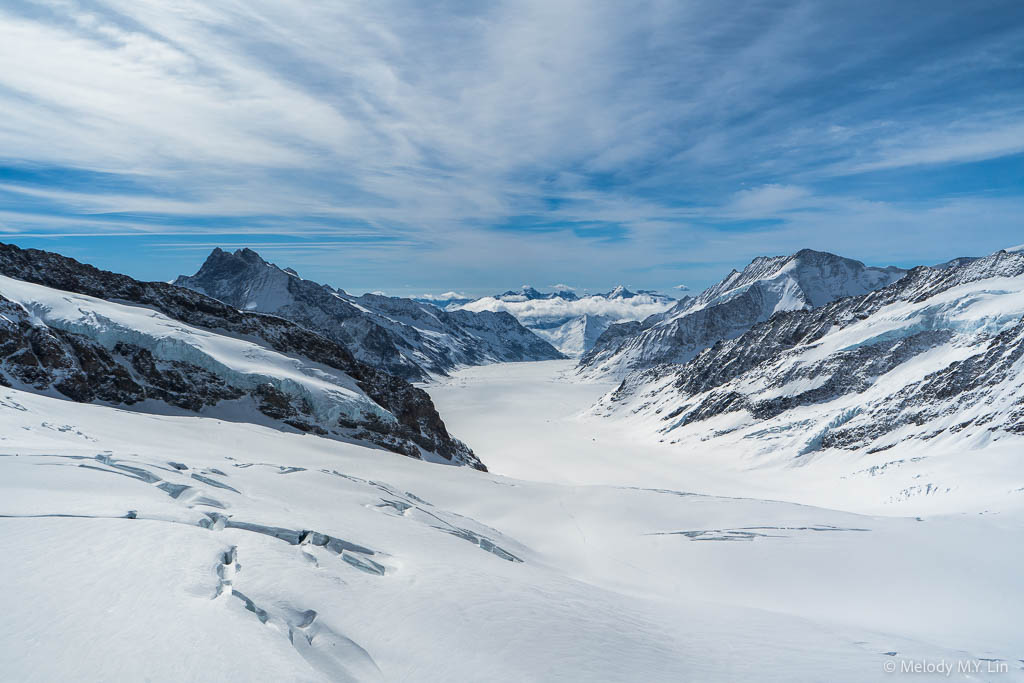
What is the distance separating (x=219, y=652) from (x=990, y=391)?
72.1 meters

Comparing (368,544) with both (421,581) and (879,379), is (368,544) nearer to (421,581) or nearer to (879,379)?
(421,581)

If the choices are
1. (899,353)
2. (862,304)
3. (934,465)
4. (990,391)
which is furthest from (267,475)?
(862,304)

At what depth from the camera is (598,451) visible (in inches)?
3265

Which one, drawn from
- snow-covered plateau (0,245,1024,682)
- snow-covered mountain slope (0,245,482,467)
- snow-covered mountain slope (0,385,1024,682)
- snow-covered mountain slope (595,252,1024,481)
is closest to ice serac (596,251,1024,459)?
snow-covered mountain slope (595,252,1024,481)

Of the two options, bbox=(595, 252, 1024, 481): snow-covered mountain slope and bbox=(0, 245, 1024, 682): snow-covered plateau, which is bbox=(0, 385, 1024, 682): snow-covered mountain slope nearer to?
bbox=(0, 245, 1024, 682): snow-covered plateau

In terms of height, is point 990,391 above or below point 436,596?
above

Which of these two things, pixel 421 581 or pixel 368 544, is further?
pixel 368 544

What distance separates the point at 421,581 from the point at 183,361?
3809 centimetres

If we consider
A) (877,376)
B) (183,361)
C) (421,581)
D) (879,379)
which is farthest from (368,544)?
(877,376)

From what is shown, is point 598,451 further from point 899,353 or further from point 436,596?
point 436,596

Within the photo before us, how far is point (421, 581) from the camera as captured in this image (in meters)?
9.34

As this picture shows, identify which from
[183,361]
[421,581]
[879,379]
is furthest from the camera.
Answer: [879,379]

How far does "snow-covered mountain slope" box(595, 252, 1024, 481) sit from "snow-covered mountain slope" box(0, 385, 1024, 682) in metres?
32.4

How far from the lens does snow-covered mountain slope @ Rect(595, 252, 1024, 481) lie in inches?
2127
